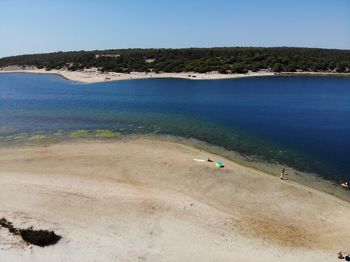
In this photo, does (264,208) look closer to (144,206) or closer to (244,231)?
(244,231)

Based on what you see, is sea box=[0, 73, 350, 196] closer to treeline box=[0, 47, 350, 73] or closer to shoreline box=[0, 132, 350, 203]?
shoreline box=[0, 132, 350, 203]

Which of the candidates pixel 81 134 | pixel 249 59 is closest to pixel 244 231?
pixel 81 134

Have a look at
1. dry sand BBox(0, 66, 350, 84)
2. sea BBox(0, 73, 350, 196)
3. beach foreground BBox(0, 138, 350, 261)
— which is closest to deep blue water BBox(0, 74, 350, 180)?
sea BBox(0, 73, 350, 196)

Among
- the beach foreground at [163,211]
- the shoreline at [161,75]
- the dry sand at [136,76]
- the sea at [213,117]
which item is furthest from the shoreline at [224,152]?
the dry sand at [136,76]

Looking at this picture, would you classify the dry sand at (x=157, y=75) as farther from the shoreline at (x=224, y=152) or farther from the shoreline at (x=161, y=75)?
the shoreline at (x=224, y=152)

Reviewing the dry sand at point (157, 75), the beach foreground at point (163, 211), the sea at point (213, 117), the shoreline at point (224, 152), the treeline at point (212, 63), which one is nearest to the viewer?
the beach foreground at point (163, 211)
